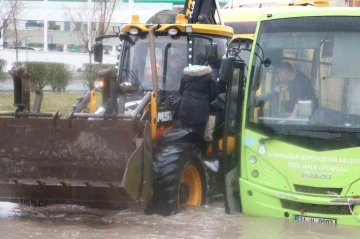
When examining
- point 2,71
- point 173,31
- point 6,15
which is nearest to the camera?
point 173,31

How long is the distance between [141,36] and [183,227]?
11.4ft

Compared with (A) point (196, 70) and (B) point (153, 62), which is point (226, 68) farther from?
(B) point (153, 62)

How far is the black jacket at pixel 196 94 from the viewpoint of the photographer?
1074cm

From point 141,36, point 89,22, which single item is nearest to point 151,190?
point 141,36

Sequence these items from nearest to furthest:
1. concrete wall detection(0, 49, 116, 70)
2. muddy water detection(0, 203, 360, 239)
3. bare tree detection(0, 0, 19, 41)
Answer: muddy water detection(0, 203, 360, 239), bare tree detection(0, 0, 19, 41), concrete wall detection(0, 49, 116, 70)

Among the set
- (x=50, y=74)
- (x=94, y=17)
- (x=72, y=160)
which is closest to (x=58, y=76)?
(x=50, y=74)

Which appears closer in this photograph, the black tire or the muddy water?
the muddy water

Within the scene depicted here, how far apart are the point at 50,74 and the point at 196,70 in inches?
700

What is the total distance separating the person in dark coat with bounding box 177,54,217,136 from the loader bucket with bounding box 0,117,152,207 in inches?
57.9

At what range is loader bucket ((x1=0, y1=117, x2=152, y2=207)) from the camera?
927 cm

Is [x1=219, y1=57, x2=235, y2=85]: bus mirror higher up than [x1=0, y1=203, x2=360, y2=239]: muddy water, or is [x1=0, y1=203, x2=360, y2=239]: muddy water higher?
[x1=219, y1=57, x2=235, y2=85]: bus mirror

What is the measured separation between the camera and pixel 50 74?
1097 inches

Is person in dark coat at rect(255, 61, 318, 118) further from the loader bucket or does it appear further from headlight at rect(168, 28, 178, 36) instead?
headlight at rect(168, 28, 178, 36)

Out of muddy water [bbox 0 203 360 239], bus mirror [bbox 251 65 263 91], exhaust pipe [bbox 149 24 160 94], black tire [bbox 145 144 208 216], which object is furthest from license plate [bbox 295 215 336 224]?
exhaust pipe [bbox 149 24 160 94]
